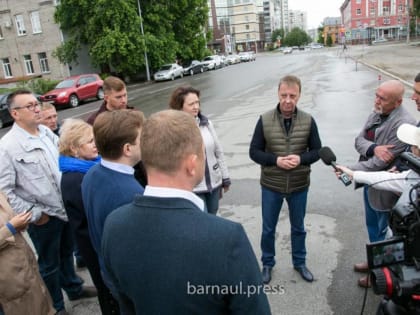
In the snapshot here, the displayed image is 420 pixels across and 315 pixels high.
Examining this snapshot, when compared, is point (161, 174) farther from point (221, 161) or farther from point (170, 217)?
point (221, 161)

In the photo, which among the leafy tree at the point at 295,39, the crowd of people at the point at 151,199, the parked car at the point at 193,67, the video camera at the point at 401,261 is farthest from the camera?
the leafy tree at the point at 295,39

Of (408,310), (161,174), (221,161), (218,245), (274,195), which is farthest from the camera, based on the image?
(221,161)

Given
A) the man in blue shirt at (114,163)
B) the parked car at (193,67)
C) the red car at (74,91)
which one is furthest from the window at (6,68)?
the man in blue shirt at (114,163)

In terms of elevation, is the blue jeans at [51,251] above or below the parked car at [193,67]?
below

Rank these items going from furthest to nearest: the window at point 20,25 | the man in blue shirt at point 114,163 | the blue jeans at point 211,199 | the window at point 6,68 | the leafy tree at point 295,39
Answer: the leafy tree at point 295,39 → the window at point 6,68 → the window at point 20,25 → the blue jeans at point 211,199 → the man in blue shirt at point 114,163

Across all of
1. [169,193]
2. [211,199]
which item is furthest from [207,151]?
[169,193]

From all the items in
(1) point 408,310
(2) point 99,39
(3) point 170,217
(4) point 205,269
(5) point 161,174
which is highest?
(2) point 99,39

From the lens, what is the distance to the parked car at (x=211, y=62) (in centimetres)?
3895

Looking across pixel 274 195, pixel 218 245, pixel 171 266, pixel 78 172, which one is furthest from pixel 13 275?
pixel 274 195

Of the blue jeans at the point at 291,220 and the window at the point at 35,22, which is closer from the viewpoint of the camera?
the blue jeans at the point at 291,220

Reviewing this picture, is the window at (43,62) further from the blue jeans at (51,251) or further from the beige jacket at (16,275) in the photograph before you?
the beige jacket at (16,275)

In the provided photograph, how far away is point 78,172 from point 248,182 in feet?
12.7

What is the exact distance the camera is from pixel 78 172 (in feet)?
8.36

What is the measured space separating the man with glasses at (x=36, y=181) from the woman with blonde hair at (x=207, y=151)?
1.25 m
